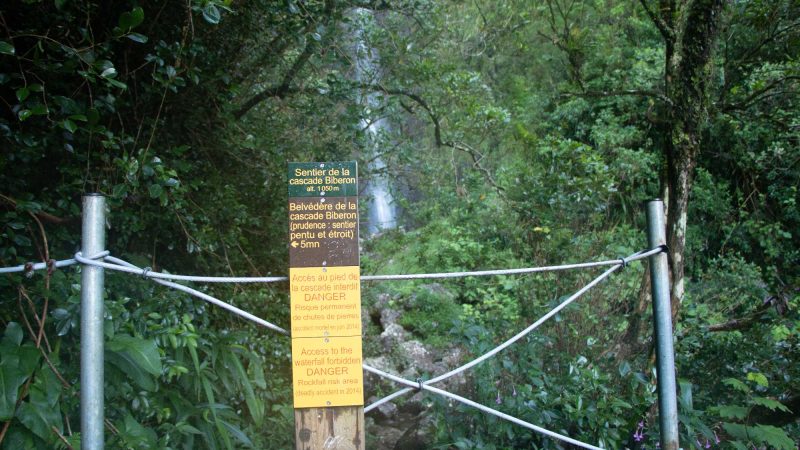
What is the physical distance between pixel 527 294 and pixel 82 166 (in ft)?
10.3

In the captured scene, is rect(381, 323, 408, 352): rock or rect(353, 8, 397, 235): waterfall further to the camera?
rect(381, 323, 408, 352): rock

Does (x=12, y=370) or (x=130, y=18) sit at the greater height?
(x=130, y=18)

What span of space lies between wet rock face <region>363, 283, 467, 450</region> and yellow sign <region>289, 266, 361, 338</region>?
1.24m

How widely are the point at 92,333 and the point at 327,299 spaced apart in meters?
0.74

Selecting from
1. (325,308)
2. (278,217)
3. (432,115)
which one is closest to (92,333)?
(325,308)

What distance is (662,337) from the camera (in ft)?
8.93

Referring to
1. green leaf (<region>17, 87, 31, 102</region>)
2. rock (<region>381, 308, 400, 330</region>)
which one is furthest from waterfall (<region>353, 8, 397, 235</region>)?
green leaf (<region>17, 87, 31, 102</region>)

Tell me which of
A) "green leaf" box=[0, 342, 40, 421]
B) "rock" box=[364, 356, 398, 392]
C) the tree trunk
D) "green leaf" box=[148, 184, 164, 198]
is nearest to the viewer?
"green leaf" box=[0, 342, 40, 421]

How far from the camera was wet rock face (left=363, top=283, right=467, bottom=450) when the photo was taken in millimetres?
4660

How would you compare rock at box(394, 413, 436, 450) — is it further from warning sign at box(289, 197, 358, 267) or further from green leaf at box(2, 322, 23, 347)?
green leaf at box(2, 322, 23, 347)

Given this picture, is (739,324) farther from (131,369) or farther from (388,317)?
(388,317)

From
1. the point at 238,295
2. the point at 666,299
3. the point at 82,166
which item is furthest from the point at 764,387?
the point at 82,166

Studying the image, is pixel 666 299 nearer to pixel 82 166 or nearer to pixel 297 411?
pixel 297 411

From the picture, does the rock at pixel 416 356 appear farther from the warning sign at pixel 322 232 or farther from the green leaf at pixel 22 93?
the green leaf at pixel 22 93
